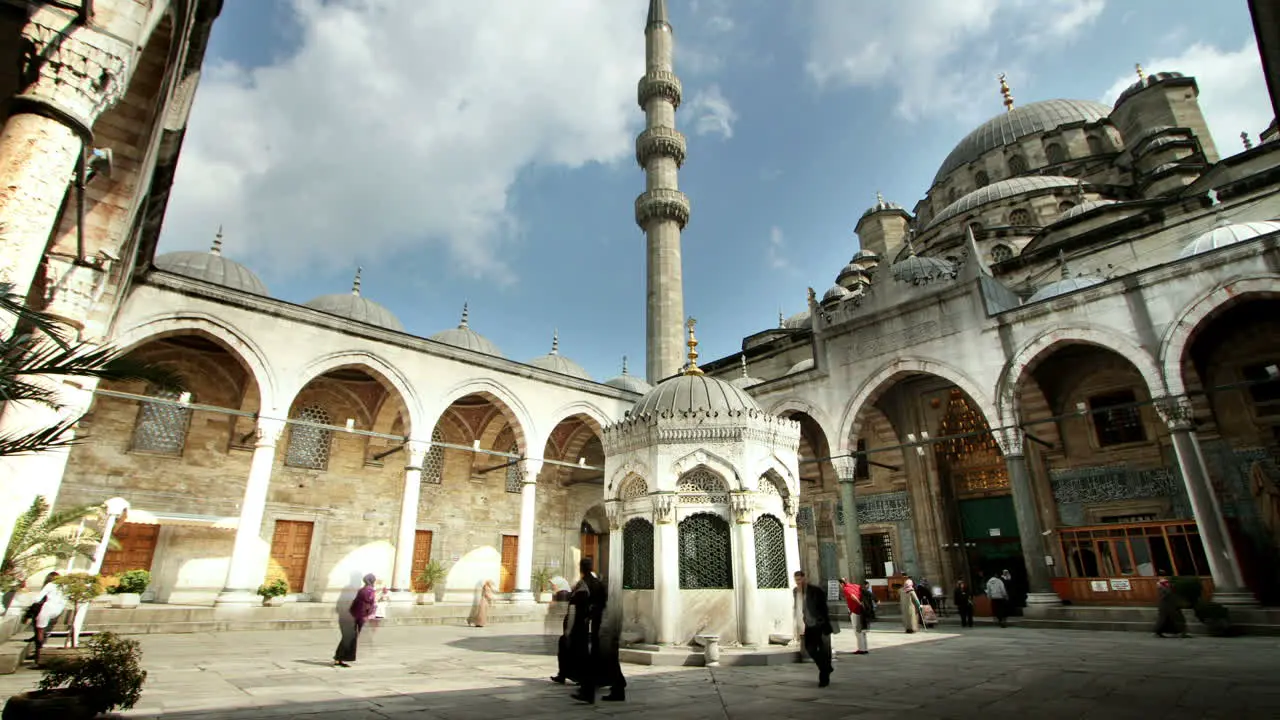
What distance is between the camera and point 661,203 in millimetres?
22484

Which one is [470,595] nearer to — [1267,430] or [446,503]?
[446,503]

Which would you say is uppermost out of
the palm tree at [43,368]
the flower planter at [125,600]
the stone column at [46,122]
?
the stone column at [46,122]

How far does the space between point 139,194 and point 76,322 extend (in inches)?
59.2

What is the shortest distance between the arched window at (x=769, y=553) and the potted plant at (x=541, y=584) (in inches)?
430

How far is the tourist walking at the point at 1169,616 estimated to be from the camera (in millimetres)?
8711

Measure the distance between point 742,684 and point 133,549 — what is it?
510 inches

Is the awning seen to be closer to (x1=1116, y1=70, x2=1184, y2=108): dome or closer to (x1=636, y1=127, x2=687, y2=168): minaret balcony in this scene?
(x1=636, y1=127, x2=687, y2=168): minaret balcony

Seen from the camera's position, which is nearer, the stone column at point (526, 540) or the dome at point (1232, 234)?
the dome at point (1232, 234)

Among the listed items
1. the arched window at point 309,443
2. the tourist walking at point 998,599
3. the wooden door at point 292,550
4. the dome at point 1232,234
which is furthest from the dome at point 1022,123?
the wooden door at point 292,550

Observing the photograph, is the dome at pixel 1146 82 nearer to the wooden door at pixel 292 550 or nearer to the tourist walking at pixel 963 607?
the tourist walking at pixel 963 607

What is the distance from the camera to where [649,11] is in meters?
27.1

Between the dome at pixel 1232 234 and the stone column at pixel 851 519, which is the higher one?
the dome at pixel 1232 234

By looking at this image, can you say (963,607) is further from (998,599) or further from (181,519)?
(181,519)

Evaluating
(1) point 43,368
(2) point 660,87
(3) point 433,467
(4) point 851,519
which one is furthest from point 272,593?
(2) point 660,87
